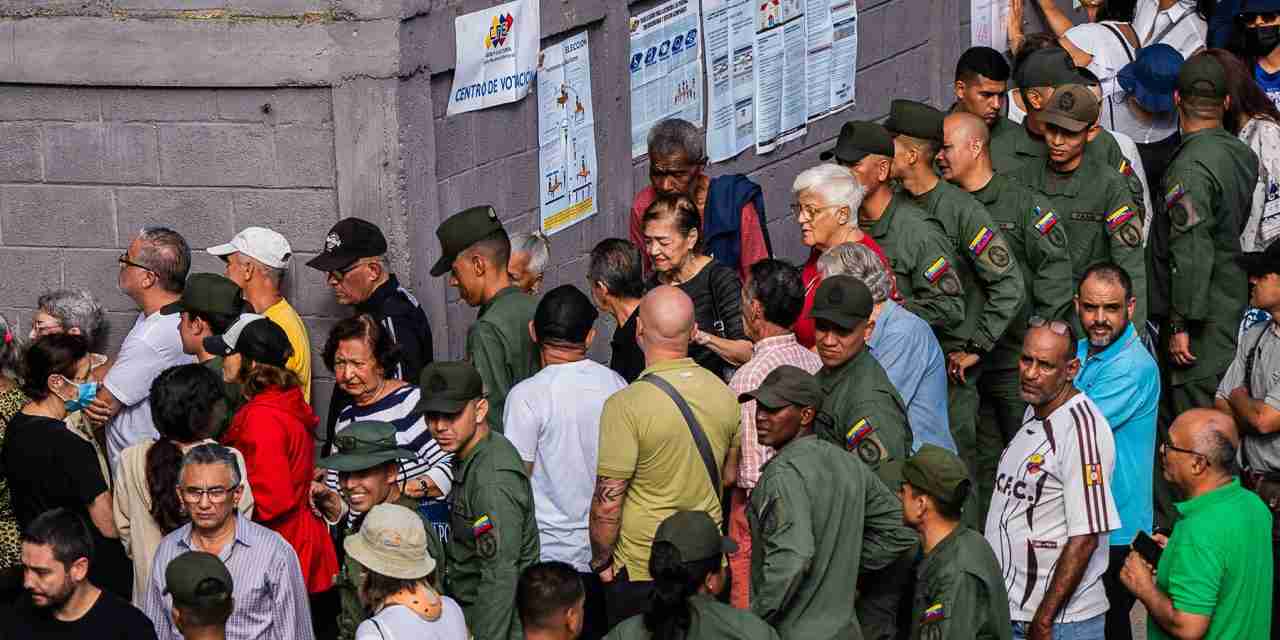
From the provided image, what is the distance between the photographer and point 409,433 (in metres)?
7.34

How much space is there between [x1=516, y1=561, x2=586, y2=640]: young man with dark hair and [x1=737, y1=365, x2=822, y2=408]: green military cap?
34.9 inches

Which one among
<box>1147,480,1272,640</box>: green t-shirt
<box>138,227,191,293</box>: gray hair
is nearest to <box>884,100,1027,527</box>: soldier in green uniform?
<box>1147,480,1272,640</box>: green t-shirt

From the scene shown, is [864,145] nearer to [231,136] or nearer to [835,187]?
[835,187]

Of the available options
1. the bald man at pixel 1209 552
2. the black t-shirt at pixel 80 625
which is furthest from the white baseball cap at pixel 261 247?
the bald man at pixel 1209 552

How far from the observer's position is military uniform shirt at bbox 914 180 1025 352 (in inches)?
332

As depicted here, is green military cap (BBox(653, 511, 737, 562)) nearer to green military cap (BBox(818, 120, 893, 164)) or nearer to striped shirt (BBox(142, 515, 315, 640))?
striped shirt (BBox(142, 515, 315, 640))

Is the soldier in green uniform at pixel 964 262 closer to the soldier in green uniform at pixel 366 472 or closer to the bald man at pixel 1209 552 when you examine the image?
the bald man at pixel 1209 552


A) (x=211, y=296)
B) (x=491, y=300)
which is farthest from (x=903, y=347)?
(x=211, y=296)

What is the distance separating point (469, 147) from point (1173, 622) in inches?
158

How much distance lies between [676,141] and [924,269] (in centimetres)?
130

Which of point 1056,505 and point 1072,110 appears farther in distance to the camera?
point 1072,110

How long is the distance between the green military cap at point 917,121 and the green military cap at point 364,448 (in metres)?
3.01

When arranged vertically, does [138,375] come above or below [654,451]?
below

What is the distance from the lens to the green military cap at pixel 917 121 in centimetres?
862
